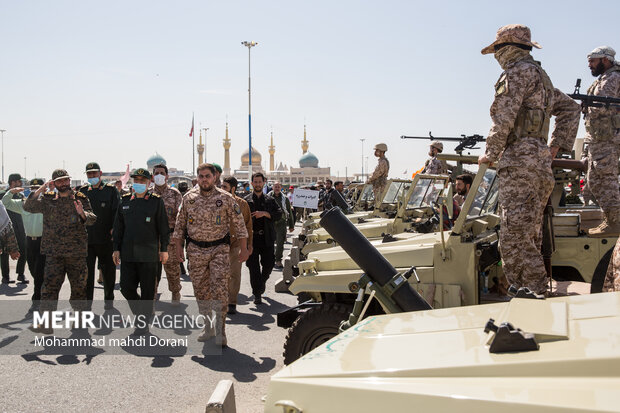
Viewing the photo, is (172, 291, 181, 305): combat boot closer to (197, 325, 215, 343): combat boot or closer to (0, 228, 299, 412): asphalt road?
(0, 228, 299, 412): asphalt road

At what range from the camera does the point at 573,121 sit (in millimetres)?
4926

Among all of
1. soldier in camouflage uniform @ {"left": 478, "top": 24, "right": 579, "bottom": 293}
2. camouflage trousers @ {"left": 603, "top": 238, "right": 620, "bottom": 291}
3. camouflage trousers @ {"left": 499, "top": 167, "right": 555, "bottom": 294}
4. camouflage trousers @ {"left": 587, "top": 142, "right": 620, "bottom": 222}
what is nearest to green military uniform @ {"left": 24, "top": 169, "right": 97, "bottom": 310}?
soldier in camouflage uniform @ {"left": 478, "top": 24, "right": 579, "bottom": 293}

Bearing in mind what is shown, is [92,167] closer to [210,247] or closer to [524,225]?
[210,247]

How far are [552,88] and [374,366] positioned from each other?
3554 millimetres

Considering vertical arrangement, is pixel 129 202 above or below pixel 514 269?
above

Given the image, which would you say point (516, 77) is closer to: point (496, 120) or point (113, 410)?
point (496, 120)

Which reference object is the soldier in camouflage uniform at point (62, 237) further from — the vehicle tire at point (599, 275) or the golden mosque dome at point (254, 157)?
the golden mosque dome at point (254, 157)

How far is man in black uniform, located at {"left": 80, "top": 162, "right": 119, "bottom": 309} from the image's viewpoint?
23.9ft

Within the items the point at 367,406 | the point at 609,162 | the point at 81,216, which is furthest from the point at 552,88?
the point at 81,216

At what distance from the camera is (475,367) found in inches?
65.9

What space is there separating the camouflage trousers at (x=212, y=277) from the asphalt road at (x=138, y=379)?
1.35 ft

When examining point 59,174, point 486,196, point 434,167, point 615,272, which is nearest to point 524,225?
point 486,196

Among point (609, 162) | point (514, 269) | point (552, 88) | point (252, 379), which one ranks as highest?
point (552, 88)

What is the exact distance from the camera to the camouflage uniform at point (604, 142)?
6281 mm
